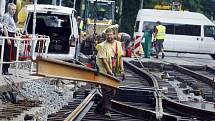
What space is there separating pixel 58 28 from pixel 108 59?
11.2 m

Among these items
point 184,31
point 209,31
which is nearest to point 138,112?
point 184,31

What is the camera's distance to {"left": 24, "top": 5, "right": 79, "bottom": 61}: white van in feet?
68.8

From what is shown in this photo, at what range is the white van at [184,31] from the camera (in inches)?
1406

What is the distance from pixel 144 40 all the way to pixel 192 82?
11.8m

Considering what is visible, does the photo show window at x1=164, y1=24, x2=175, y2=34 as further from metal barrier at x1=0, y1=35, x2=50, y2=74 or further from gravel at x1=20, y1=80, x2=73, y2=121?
gravel at x1=20, y1=80, x2=73, y2=121

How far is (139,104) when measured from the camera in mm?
14055

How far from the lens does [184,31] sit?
119ft

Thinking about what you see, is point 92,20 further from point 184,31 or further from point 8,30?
point 8,30

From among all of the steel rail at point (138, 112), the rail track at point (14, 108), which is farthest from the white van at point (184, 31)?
the steel rail at point (138, 112)

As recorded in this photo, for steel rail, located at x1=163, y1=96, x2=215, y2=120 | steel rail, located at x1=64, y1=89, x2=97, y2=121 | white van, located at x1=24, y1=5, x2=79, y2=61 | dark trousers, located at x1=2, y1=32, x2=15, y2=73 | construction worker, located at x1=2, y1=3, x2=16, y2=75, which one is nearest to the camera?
steel rail, located at x1=64, y1=89, x2=97, y2=121

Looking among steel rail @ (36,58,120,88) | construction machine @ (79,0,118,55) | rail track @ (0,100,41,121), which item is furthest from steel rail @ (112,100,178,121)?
construction machine @ (79,0,118,55)

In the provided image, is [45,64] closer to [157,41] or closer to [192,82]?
[192,82]

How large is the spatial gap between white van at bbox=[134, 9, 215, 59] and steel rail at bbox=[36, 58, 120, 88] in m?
25.9

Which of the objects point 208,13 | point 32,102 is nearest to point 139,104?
point 32,102
